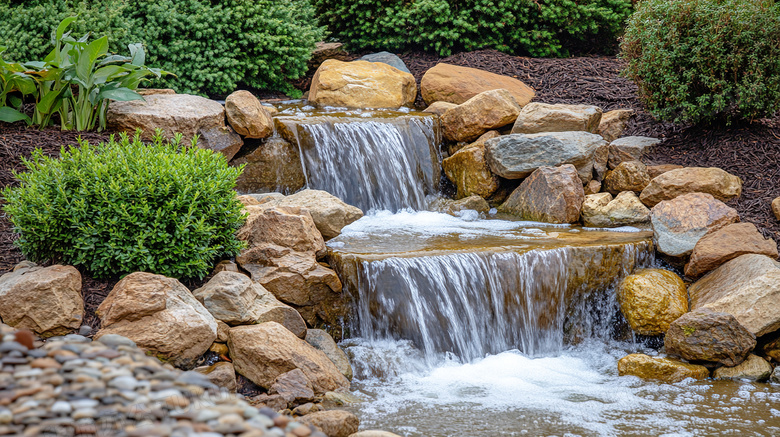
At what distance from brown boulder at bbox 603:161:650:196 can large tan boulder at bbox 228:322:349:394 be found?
17.2 feet

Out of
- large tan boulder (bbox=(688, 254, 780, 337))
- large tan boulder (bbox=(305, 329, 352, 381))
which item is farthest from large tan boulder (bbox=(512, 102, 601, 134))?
large tan boulder (bbox=(305, 329, 352, 381))

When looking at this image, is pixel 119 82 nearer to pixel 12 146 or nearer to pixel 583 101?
pixel 12 146

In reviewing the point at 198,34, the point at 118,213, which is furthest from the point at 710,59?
the point at 198,34

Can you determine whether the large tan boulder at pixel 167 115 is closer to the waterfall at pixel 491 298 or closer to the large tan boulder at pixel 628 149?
the waterfall at pixel 491 298

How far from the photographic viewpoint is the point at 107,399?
2250 millimetres

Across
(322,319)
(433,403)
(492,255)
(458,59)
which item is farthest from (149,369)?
(458,59)

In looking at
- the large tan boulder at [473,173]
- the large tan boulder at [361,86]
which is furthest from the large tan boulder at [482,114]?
the large tan boulder at [361,86]

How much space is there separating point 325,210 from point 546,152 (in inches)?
139

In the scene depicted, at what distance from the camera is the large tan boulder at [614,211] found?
7754 mm

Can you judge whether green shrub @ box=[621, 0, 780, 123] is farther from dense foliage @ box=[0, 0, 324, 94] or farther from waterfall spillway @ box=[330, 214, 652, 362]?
dense foliage @ box=[0, 0, 324, 94]

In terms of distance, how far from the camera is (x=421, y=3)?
12.4 m

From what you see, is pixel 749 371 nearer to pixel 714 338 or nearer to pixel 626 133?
pixel 714 338

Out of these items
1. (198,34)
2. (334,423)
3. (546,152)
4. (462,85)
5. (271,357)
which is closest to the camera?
(334,423)

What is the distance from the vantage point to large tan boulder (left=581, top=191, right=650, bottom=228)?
775cm
